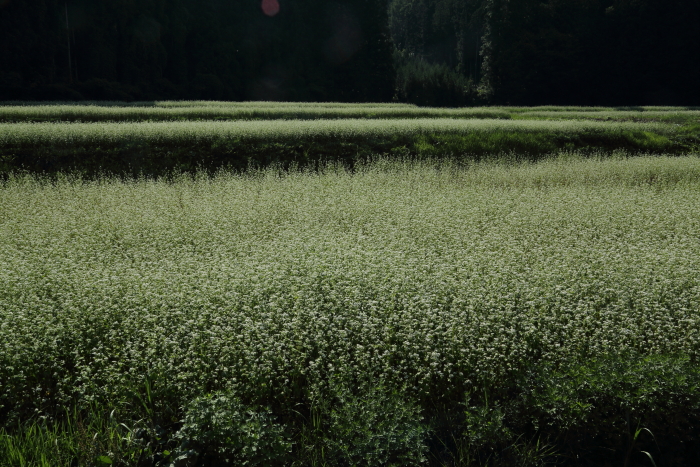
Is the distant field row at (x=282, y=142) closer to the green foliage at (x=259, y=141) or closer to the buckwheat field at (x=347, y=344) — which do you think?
the green foliage at (x=259, y=141)

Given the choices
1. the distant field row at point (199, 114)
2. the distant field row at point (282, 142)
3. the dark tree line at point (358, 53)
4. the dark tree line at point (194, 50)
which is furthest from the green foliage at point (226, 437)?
the dark tree line at point (358, 53)

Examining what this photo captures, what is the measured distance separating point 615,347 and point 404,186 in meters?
7.85

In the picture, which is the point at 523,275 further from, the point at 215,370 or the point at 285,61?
the point at 285,61

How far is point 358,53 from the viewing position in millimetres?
49938

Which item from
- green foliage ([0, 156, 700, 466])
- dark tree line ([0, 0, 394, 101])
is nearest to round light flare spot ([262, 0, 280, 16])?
dark tree line ([0, 0, 394, 101])

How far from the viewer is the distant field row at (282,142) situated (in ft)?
48.8

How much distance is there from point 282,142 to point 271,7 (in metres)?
40.9

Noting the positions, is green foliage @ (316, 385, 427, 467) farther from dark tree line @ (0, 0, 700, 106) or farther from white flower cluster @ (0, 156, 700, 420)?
dark tree line @ (0, 0, 700, 106)

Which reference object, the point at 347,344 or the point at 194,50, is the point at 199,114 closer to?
the point at 347,344

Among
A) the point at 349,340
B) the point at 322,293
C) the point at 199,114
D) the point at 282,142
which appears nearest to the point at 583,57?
the point at 199,114

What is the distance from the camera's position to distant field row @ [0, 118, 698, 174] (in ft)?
48.8

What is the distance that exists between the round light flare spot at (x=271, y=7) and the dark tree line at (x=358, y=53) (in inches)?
16.6

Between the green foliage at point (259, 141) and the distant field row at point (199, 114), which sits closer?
the green foliage at point (259, 141)

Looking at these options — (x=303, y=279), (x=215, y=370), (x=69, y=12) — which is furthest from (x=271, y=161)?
(x=69, y=12)
